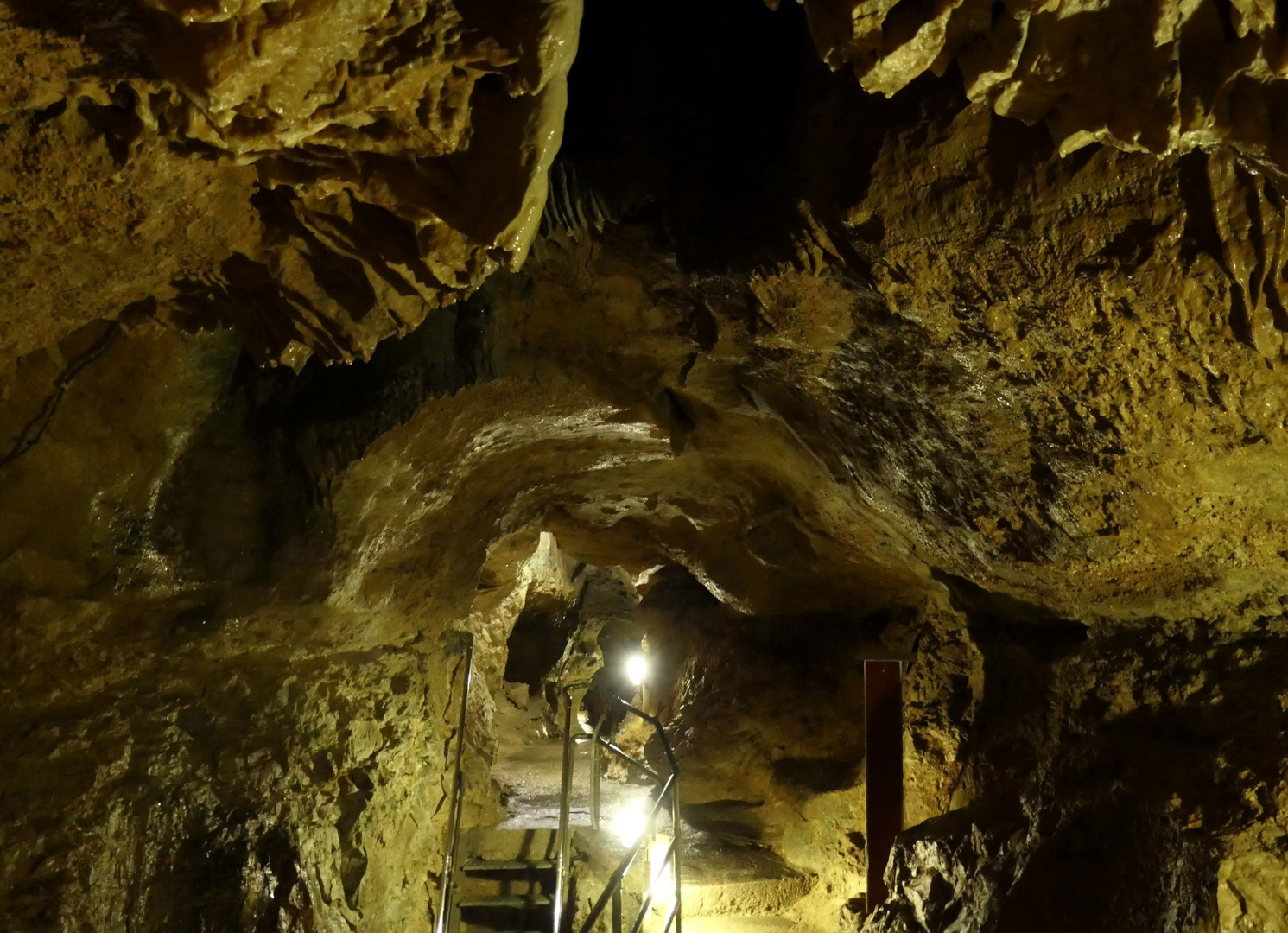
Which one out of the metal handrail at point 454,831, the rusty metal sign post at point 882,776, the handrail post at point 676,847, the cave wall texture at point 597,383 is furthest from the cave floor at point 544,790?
the rusty metal sign post at point 882,776

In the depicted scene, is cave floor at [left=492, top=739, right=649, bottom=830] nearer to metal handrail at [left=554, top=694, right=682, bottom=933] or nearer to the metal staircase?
the metal staircase

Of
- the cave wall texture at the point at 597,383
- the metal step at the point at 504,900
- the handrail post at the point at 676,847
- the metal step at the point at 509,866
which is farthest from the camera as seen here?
the metal step at the point at 509,866

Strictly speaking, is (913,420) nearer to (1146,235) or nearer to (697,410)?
(1146,235)

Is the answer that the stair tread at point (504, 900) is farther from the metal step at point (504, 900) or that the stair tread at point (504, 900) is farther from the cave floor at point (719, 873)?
the cave floor at point (719, 873)

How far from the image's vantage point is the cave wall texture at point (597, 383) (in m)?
1.95

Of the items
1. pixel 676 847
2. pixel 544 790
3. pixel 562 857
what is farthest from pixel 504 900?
pixel 544 790

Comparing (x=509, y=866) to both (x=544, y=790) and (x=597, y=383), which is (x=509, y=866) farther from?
(x=597, y=383)

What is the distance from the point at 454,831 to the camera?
5.53 meters

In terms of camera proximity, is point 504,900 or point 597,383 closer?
point 597,383

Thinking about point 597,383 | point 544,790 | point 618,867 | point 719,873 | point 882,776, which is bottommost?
point 719,873

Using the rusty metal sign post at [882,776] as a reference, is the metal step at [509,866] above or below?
below

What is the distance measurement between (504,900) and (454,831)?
632 mm

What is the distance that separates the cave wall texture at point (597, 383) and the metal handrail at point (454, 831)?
0.12m

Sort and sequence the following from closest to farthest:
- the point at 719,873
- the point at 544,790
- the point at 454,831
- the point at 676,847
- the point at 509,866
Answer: the point at 454,831 < the point at 676,847 < the point at 509,866 < the point at 719,873 < the point at 544,790
